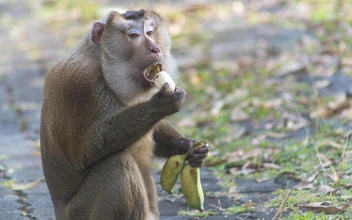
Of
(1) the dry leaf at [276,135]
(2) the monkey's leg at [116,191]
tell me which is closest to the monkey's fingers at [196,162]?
(2) the monkey's leg at [116,191]

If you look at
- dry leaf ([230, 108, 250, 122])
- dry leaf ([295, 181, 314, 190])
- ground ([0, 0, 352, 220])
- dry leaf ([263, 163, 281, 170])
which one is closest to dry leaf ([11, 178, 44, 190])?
ground ([0, 0, 352, 220])

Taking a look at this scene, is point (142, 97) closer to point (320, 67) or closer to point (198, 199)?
point (198, 199)

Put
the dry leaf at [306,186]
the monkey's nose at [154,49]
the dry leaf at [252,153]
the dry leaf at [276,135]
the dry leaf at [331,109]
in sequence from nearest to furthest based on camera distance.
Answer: the monkey's nose at [154,49]
the dry leaf at [306,186]
the dry leaf at [252,153]
the dry leaf at [276,135]
the dry leaf at [331,109]

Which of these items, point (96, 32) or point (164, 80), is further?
point (96, 32)

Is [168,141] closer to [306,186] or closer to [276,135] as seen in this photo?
[306,186]

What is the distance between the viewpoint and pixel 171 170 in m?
4.92

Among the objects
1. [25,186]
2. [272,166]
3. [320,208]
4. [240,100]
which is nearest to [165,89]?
[320,208]

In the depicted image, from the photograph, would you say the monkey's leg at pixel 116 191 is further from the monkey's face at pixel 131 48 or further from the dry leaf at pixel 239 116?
the dry leaf at pixel 239 116

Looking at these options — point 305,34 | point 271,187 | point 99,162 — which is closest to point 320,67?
point 305,34

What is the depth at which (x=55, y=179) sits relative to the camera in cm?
474

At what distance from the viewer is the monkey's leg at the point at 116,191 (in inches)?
175

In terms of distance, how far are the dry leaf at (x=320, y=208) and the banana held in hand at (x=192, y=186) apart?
675mm

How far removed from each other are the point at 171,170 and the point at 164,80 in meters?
0.65

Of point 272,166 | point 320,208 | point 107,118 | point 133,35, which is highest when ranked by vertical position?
point 133,35
